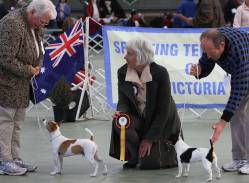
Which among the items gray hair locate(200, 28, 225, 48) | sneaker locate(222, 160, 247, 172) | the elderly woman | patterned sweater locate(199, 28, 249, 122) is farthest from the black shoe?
gray hair locate(200, 28, 225, 48)

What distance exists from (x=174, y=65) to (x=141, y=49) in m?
2.91

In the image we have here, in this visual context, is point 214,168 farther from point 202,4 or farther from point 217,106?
point 202,4

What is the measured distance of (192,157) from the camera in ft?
18.8

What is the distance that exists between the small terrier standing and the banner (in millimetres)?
2778

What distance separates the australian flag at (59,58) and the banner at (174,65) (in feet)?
1.30

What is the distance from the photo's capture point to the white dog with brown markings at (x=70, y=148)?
5.79 meters

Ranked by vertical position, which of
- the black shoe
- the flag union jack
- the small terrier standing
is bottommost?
the black shoe

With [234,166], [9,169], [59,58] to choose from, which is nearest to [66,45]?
[59,58]

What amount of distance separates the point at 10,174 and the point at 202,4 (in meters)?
5.55

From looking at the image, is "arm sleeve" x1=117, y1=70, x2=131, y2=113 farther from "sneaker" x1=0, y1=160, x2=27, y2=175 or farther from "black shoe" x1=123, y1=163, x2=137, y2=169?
"sneaker" x1=0, y1=160, x2=27, y2=175

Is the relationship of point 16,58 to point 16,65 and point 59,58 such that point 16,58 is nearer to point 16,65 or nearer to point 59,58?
point 16,65

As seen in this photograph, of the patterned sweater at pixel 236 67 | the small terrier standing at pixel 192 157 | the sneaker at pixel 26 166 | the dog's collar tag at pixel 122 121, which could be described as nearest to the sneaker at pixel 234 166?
the small terrier standing at pixel 192 157

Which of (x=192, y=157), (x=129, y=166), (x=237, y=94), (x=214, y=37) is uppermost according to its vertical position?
(x=214, y=37)

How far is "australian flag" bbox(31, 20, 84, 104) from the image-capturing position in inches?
349
